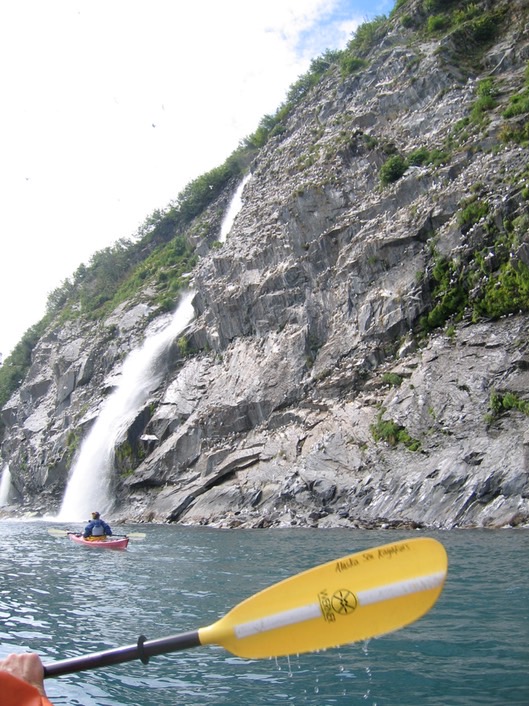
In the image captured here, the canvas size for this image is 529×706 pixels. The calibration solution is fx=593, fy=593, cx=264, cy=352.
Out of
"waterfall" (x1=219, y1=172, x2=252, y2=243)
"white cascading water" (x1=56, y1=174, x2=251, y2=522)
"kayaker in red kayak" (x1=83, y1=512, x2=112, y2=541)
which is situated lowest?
"kayaker in red kayak" (x1=83, y1=512, x2=112, y2=541)

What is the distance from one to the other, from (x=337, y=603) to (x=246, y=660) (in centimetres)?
303

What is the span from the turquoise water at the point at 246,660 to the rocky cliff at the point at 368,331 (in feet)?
16.9

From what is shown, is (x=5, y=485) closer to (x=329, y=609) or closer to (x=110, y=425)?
(x=110, y=425)

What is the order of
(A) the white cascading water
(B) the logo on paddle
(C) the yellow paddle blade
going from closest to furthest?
(C) the yellow paddle blade, (B) the logo on paddle, (A) the white cascading water

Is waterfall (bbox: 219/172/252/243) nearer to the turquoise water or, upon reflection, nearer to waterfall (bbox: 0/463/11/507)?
waterfall (bbox: 0/463/11/507)

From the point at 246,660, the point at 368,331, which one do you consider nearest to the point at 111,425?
the point at 368,331

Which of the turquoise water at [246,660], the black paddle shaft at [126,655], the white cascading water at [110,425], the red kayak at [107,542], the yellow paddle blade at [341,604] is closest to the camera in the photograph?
the black paddle shaft at [126,655]

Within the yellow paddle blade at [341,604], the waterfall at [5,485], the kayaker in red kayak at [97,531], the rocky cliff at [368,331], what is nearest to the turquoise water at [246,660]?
the yellow paddle blade at [341,604]

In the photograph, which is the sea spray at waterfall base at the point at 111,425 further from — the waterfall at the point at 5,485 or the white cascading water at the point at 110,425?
the waterfall at the point at 5,485

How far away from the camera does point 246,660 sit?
684 centimetres

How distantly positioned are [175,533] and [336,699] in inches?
669

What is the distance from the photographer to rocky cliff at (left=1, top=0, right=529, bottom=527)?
20.1 metres

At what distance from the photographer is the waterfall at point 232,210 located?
158 ft

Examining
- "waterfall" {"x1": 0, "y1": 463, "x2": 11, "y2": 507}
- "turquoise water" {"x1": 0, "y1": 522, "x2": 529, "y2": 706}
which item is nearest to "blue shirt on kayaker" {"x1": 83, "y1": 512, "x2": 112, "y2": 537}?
"turquoise water" {"x1": 0, "y1": 522, "x2": 529, "y2": 706}
